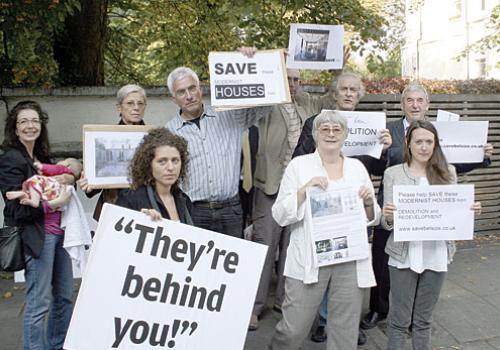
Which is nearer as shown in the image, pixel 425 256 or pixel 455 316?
pixel 425 256

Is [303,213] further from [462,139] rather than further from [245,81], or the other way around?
[462,139]

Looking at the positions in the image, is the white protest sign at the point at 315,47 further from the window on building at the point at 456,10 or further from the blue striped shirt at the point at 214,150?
the window on building at the point at 456,10

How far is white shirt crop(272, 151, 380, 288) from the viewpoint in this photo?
122 inches

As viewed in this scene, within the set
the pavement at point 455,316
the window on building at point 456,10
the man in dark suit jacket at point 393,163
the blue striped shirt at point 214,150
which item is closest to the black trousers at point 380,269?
the man in dark suit jacket at point 393,163

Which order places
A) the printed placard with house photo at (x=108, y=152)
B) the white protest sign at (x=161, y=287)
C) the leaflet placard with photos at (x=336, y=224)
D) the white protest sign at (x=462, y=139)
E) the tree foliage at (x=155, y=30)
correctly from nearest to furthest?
1. the white protest sign at (x=161, y=287)
2. the leaflet placard with photos at (x=336, y=224)
3. the printed placard with house photo at (x=108, y=152)
4. the white protest sign at (x=462, y=139)
5. the tree foliage at (x=155, y=30)

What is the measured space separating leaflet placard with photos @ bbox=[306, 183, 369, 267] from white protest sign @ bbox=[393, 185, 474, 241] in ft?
1.09

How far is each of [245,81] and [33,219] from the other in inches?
66.9

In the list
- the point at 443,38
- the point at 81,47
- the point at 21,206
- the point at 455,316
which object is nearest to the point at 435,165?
the point at 455,316

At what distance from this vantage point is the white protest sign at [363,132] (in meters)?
3.74

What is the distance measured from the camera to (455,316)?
15.6ft

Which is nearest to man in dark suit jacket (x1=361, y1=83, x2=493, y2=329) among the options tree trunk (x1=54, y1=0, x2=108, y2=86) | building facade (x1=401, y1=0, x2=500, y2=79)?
tree trunk (x1=54, y1=0, x2=108, y2=86)

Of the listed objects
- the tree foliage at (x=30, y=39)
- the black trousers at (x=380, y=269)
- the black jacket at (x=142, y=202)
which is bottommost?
the black trousers at (x=380, y=269)

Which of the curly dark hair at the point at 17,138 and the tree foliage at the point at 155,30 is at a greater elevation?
the tree foliage at the point at 155,30

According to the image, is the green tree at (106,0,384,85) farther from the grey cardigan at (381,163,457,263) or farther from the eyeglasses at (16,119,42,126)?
the eyeglasses at (16,119,42,126)
